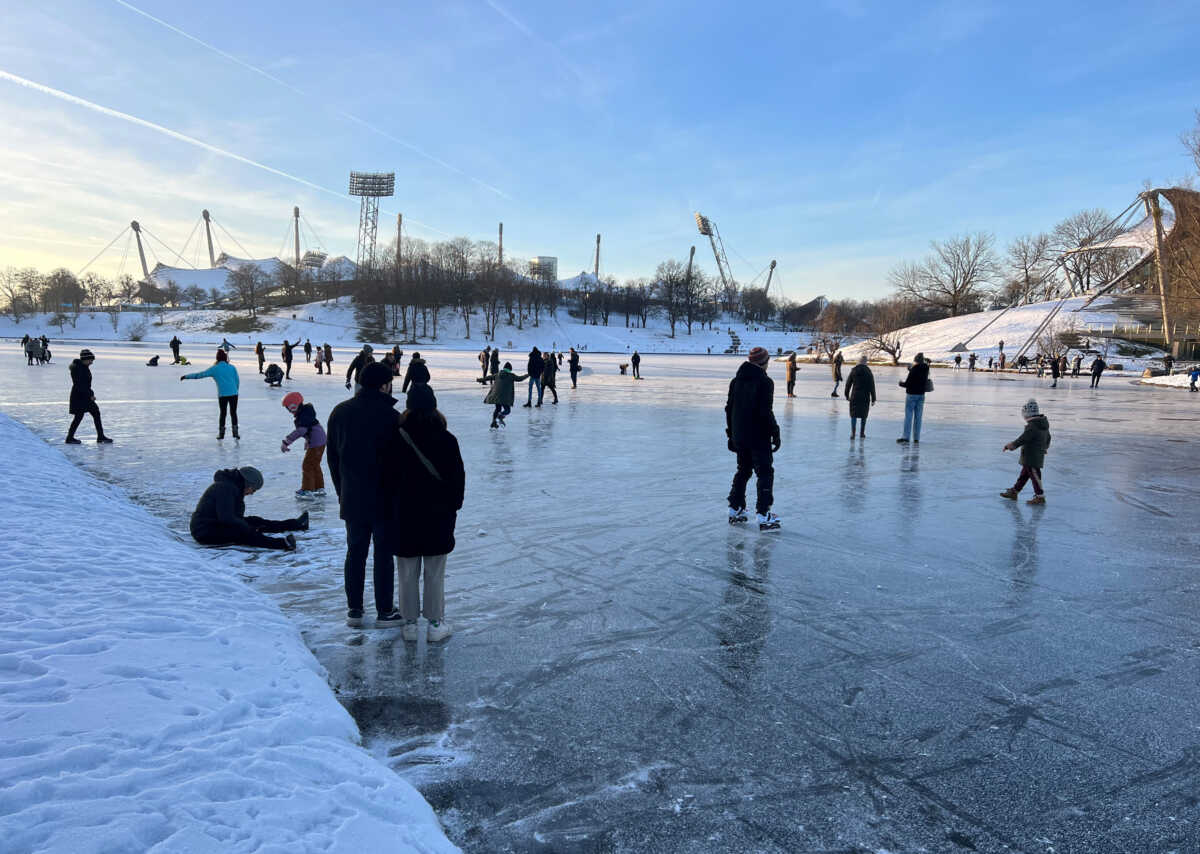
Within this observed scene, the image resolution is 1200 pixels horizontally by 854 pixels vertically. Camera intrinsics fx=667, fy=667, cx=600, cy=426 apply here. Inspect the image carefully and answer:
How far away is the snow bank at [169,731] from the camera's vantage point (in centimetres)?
190

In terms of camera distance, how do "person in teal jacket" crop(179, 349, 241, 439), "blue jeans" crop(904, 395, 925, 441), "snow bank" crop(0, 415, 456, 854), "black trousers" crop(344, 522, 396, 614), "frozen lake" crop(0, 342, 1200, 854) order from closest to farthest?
"snow bank" crop(0, 415, 456, 854) < "frozen lake" crop(0, 342, 1200, 854) < "black trousers" crop(344, 522, 396, 614) < "person in teal jacket" crop(179, 349, 241, 439) < "blue jeans" crop(904, 395, 925, 441)

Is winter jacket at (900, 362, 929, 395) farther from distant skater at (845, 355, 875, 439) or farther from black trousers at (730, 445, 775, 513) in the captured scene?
black trousers at (730, 445, 775, 513)

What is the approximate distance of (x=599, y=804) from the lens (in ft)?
8.43

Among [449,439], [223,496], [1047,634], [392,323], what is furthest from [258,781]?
[392,323]

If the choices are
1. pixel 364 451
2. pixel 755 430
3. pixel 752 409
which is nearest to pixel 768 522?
pixel 755 430

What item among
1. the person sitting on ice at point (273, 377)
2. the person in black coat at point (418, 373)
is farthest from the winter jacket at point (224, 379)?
the person sitting on ice at point (273, 377)

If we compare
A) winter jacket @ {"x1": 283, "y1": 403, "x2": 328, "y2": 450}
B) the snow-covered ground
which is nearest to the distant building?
the snow-covered ground

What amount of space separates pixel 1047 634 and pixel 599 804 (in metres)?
3.20

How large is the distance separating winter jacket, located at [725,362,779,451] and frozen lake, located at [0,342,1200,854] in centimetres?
93

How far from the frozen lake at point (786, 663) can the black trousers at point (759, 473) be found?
1.25 feet

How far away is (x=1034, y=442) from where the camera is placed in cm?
761

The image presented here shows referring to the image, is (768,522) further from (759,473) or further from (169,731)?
(169,731)

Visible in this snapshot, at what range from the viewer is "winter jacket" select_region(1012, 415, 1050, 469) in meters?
7.57

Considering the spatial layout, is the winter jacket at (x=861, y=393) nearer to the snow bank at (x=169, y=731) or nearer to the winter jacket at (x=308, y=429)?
the winter jacket at (x=308, y=429)
